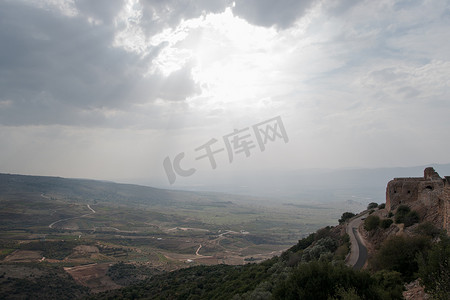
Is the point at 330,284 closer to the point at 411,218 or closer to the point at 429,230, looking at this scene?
the point at 429,230

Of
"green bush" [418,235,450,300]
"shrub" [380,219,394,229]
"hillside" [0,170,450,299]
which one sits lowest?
"hillside" [0,170,450,299]

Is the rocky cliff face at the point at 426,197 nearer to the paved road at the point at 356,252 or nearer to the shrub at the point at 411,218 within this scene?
the shrub at the point at 411,218

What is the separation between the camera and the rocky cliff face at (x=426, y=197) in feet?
49.7

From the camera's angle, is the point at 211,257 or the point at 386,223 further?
the point at 211,257

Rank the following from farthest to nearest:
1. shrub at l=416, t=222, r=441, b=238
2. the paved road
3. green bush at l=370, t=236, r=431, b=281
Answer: the paved road, shrub at l=416, t=222, r=441, b=238, green bush at l=370, t=236, r=431, b=281

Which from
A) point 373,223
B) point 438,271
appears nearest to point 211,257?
point 373,223

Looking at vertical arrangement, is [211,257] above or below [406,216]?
below

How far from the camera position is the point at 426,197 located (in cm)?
1809

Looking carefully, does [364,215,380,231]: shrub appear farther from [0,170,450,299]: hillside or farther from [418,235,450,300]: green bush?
[418,235,450,300]: green bush

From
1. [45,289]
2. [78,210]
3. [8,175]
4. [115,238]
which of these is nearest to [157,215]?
[78,210]

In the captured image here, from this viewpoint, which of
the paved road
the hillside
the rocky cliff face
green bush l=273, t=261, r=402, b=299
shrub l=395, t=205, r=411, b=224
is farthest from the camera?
shrub l=395, t=205, r=411, b=224

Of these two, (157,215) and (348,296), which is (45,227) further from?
(348,296)

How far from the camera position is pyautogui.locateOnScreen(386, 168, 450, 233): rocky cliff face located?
15.1 metres

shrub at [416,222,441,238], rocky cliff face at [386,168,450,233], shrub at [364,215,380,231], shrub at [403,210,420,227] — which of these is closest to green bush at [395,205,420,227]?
shrub at [403,210,420,227]
